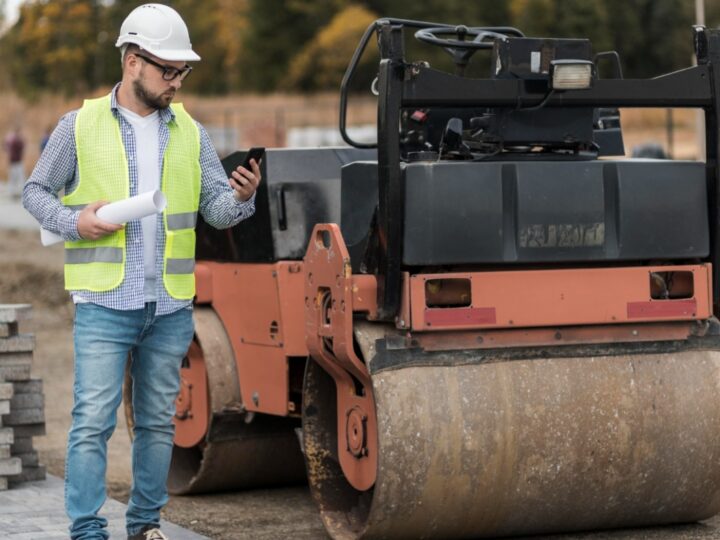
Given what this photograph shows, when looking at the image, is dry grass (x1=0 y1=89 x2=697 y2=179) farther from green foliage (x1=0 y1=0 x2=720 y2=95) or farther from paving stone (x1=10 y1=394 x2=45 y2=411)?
paving stone (x1=10 y1=394 x2=45 y2=411)

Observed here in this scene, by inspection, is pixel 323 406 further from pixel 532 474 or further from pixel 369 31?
pixel 369 31

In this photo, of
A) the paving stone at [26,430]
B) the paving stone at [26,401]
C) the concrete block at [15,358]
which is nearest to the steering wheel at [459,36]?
the concrete block at [15,358]

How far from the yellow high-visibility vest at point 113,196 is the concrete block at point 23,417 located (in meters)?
1.99

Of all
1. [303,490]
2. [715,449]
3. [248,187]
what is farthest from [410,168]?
[303,490]

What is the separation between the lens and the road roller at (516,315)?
546 centimetres

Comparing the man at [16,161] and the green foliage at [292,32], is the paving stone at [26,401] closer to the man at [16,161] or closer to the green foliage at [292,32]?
the man at [16,161]

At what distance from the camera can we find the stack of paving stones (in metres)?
6.91

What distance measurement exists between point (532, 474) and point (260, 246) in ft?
5.51

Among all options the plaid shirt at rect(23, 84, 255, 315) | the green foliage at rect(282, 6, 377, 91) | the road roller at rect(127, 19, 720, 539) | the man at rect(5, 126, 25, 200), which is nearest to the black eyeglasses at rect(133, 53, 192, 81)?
the plaid shirt at rect(23, 84, 255, 315)

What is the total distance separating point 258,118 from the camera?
1924 inches

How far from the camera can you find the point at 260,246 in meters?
6.60

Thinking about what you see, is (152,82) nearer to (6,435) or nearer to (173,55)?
(173,55)

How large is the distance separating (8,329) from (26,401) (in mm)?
355

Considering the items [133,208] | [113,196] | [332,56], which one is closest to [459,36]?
[113,196]
